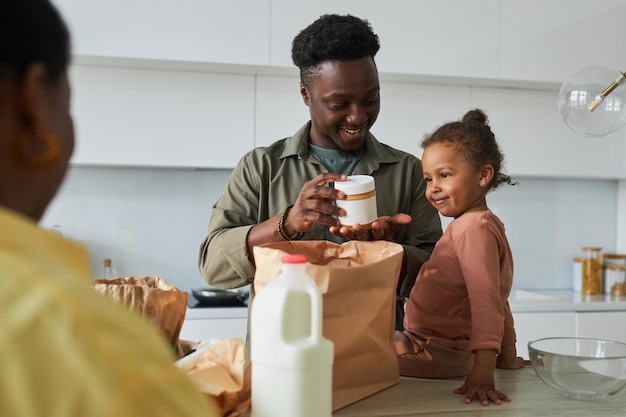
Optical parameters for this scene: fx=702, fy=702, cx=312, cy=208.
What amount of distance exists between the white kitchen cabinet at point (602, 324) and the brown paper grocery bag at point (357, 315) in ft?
6.81

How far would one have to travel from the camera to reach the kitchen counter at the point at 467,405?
1007 mm

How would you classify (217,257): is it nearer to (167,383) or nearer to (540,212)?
(167,383)

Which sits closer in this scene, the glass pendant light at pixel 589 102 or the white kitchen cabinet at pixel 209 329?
the glass pendant light at pixel 589 102

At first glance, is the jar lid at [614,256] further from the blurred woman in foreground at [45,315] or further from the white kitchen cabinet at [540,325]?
the blurred woman in foreground at [45,315]

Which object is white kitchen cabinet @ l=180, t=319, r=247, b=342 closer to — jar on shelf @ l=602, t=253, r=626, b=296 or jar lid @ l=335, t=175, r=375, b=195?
jar lid @ l=335, t=175, r=375, b=195

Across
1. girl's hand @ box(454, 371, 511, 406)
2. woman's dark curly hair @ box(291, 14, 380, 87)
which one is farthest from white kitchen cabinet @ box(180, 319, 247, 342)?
girl's hand @ box(454, 371, 511, 406)

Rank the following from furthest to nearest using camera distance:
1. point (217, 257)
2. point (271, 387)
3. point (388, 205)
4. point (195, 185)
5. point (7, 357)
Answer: point (195, 185), point (388, 205), point (217, 257), point (271, 387), point (7, 357)

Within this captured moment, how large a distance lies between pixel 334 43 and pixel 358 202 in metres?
0.43

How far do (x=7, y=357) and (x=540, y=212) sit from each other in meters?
3.39

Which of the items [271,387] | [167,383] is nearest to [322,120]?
[271,387]

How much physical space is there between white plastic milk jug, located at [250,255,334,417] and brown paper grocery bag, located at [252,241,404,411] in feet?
0.35

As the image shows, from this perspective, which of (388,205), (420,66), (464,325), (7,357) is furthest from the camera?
(420,66)

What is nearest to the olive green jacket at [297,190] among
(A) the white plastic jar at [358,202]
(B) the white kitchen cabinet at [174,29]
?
(A) the white plastic jar at [358,202]

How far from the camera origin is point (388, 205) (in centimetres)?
163
